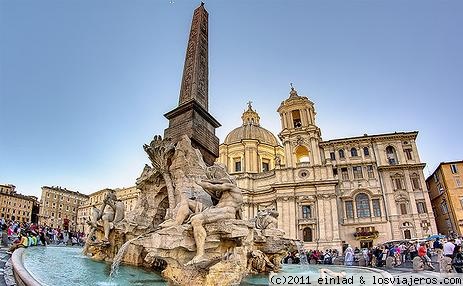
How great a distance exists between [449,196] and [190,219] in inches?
1525

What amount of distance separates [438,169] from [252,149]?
983 inches

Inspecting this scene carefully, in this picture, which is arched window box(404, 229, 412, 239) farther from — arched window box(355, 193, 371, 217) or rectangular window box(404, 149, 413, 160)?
rectangular window box(404, 149, 413, 160)

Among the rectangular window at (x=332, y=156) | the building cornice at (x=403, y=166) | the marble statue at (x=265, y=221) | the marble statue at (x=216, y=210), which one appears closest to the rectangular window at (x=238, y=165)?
the rectangular window at (x=332, y=156)

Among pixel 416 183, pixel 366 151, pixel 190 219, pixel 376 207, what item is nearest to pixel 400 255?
pixel 190 219

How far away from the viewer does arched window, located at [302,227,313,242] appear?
118 ft

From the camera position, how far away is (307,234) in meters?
36.4

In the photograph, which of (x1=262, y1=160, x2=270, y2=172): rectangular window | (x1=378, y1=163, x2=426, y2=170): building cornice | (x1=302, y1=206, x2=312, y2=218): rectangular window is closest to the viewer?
(x1=378, y1=163, x2=426, y2=170): building cornice

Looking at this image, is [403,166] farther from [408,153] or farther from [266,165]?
[266,165]

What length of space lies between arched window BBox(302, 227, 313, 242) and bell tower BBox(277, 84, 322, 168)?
8.32 m

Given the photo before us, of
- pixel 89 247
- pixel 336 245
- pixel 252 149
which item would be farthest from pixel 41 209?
pixel 89 247

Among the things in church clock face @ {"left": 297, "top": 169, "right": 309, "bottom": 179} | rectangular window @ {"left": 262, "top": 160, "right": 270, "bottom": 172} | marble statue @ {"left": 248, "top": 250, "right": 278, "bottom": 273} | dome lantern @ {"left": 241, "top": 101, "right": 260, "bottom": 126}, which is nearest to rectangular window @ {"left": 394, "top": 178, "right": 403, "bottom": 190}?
church clock face @ {"left": 297, "top": 169, "right": 309, "bottom": 179}

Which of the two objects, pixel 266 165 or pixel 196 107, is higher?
pixel 266 165

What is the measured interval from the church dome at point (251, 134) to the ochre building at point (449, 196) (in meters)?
23.9

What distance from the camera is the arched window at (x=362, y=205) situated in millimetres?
36375
